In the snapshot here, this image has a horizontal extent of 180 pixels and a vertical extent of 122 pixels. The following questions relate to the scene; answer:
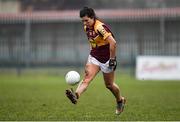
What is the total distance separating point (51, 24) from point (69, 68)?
5.88 m

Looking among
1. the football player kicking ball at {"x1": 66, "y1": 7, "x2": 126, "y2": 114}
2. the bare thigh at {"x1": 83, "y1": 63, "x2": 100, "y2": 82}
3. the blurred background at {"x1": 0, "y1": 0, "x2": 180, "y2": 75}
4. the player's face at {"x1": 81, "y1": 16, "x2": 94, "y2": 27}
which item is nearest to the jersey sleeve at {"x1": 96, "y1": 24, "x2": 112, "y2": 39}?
the football player kicking ball at {"x1": 66, "y1": 7, "x2": 126, "y2": 114}

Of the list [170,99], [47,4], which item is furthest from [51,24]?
[170,99]

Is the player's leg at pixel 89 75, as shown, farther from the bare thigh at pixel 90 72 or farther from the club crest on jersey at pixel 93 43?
the club crest on jersey at pixel 93 43

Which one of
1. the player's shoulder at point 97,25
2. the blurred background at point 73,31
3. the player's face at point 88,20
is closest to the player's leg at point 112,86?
the player's shoulder at point 97,25

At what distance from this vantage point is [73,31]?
37.4 meters

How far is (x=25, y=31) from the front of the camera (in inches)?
1473

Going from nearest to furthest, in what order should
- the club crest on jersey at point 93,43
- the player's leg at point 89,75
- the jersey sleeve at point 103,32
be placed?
the jersey sleeve at point 103,32
the player's leg at point 89,75
the club crest on jersey at point 93,43

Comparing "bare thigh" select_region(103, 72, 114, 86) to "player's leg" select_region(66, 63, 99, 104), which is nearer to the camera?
"player's leg" select_region(66, 63, 99, 104)

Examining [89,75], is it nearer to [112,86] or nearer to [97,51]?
[97,51]

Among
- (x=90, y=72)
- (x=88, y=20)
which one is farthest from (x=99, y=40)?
(x=90, y=72)

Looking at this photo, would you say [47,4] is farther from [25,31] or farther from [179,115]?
[179,115]

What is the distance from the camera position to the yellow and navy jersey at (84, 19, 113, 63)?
10812 millimetres

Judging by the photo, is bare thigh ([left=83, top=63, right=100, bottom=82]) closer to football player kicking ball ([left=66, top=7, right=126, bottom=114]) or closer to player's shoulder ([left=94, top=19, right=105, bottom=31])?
football player kicking ball ([left=66, top=7, right=126, bottom=114])

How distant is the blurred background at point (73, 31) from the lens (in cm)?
3388
